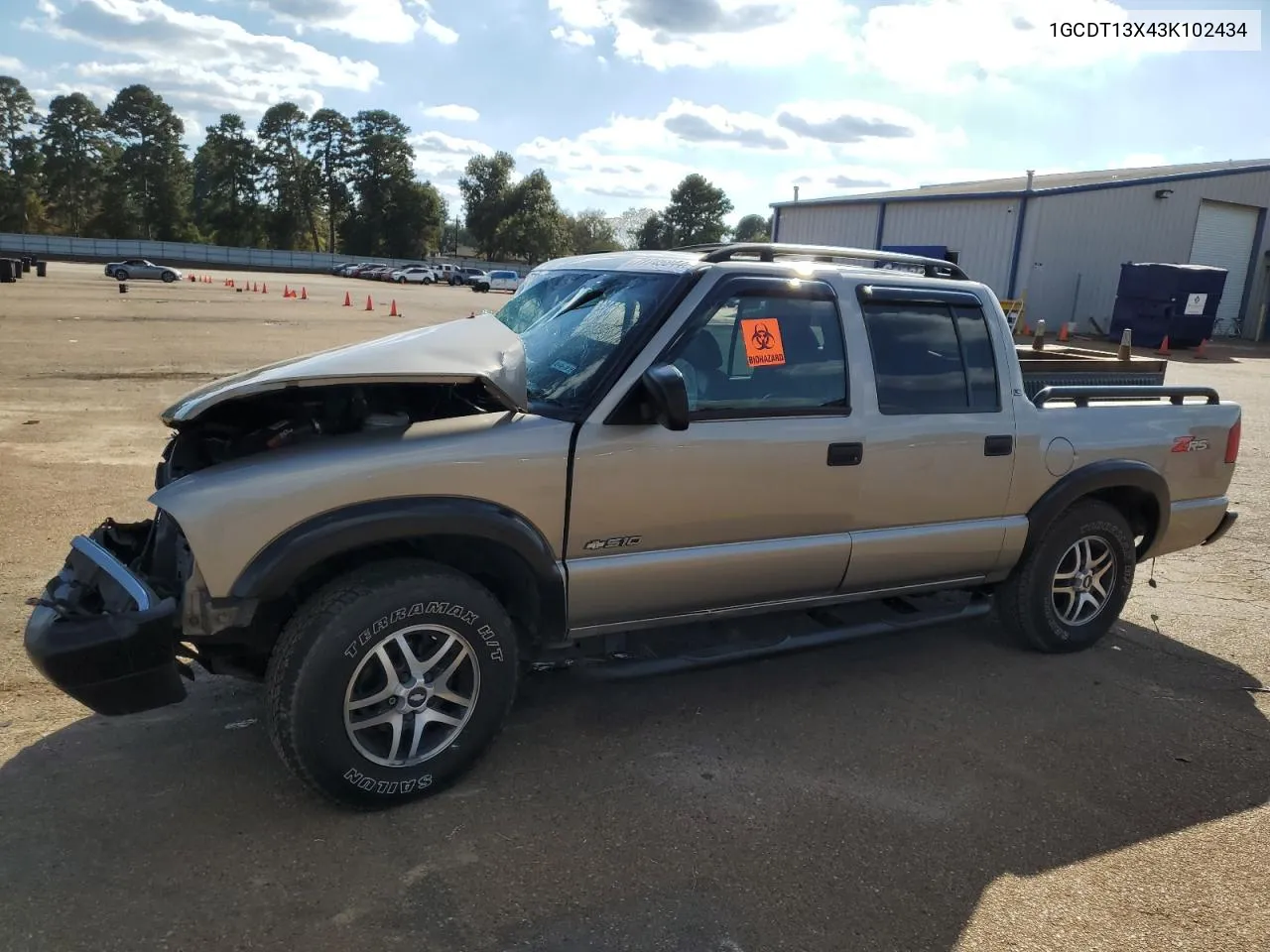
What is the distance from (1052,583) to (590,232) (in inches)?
4577

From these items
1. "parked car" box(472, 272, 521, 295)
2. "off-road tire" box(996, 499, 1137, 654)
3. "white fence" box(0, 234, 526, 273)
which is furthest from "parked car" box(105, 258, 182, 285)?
"off-road tire" box(996, 499, 1137, 654)

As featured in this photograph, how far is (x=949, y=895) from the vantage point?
114 inches

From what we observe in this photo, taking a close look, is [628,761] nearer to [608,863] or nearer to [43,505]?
[608,863]

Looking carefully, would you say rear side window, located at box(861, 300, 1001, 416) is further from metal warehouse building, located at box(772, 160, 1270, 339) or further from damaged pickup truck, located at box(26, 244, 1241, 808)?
metal warehouse building, located at box(772, 160, 1270, 339)

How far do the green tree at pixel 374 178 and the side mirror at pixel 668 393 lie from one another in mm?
98474

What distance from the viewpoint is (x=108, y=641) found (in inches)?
108

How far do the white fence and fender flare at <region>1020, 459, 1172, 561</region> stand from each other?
254 ft

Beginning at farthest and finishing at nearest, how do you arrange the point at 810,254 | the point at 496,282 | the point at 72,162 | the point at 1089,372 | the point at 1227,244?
the point at 72,162 → the point at 496,282 → the point at 1227,244 → the point at 1089,372 → the point at 810,254

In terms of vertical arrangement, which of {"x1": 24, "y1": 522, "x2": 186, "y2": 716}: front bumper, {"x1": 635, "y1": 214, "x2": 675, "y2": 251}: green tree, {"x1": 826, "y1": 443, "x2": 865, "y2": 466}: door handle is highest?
{"x1": 635, "y1": 214, "x2": 675, "y2": 251}: green tree

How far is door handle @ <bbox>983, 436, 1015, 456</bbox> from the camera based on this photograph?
14.0 ft

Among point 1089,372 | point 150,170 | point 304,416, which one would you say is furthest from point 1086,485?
point 150,170

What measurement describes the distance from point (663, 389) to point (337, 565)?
1.28 meters

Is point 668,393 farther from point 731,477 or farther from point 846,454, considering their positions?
point 846,454

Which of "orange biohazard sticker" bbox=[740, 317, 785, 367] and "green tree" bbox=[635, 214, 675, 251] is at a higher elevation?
"green tree" bbox=[635, 214, 675, 251]
